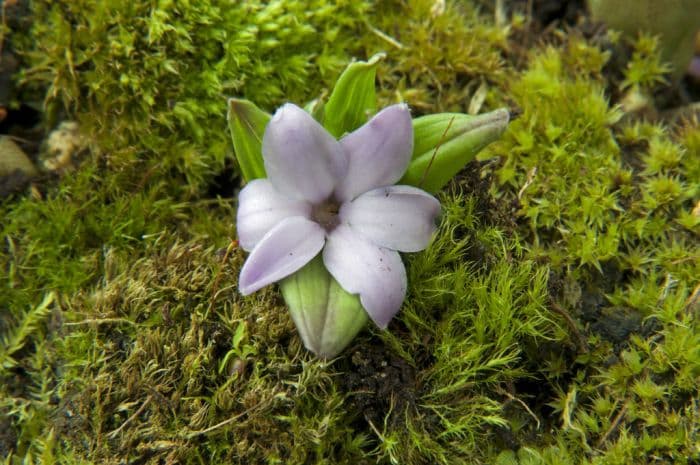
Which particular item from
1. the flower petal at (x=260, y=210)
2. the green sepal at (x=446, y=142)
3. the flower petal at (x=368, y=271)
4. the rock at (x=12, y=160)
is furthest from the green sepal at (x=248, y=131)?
the rock at (x=12, y=160)

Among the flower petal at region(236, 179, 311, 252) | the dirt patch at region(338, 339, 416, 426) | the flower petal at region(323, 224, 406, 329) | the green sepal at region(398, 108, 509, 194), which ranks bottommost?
the dirt patch at region(338, 339, 416, 426)

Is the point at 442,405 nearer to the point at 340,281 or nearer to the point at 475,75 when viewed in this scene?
the point at 340,281

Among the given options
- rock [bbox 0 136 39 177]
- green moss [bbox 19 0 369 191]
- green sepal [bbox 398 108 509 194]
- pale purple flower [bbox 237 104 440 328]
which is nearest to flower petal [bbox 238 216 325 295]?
pale purple flower [bbox 237 104 440 328]

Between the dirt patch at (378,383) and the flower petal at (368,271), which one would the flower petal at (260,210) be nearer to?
the flower petal at (368,271)

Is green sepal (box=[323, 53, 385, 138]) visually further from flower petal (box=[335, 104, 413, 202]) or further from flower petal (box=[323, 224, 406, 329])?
flower petal (box=[323, 224, 406, 329])

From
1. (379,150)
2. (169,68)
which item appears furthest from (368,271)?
(169,68)

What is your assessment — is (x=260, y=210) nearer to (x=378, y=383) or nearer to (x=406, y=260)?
(x=406, y=260)
